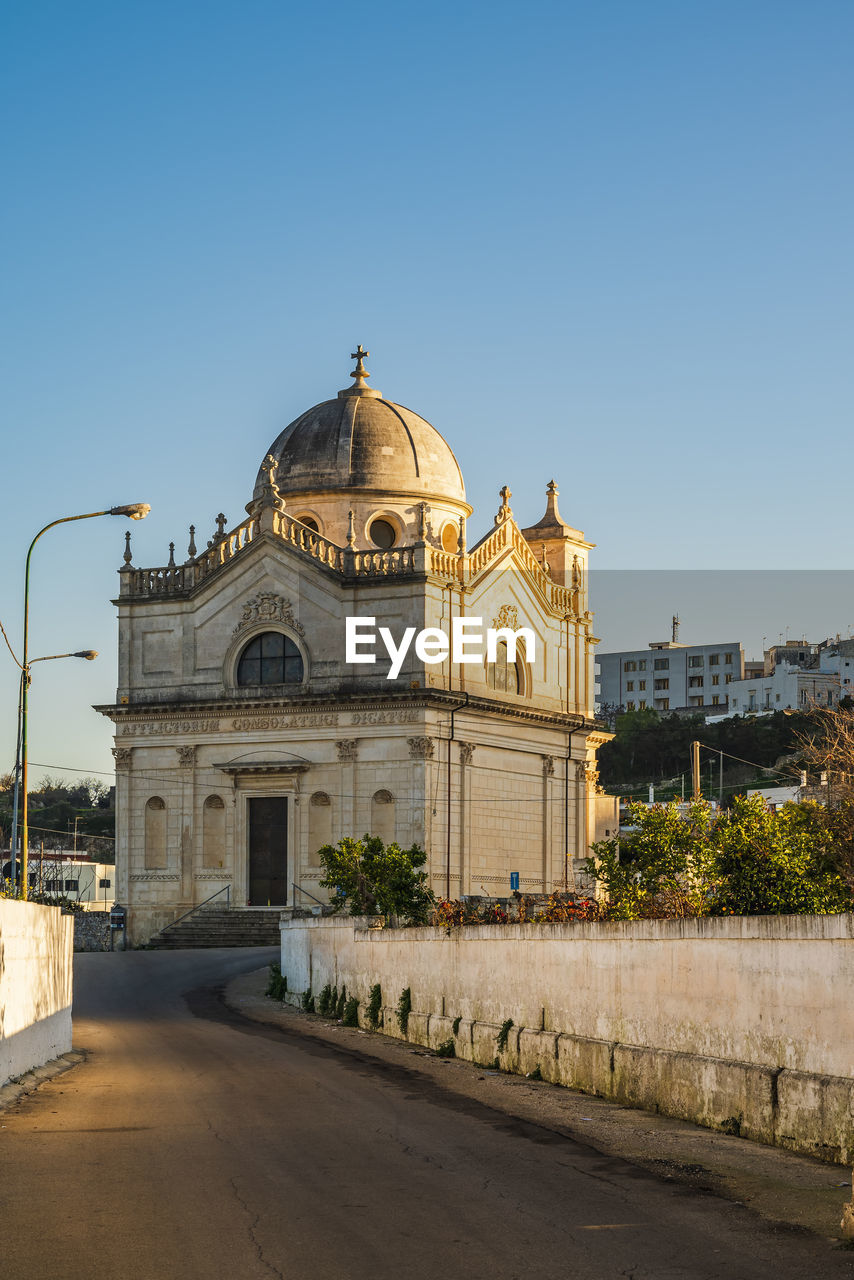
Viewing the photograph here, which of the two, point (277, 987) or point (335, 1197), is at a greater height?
point (335, 1197)

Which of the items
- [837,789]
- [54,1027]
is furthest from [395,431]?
[54,1027]

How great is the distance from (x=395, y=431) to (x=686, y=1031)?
167 ft

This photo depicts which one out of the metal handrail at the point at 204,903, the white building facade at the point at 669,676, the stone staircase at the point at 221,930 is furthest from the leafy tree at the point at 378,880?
the white building facade at the point at 669,676

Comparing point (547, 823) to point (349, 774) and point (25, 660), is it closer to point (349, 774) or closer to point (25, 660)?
point (349, 774)

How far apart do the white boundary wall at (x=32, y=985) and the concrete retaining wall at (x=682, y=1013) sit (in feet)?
16.3

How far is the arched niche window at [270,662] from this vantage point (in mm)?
57781

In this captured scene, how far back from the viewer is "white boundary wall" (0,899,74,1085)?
17266 mm

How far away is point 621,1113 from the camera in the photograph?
15.4 m

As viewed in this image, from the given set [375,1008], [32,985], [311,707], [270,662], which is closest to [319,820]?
[311,707]

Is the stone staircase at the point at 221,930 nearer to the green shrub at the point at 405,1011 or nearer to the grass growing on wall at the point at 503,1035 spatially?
the green shrub at the point at 405,1011

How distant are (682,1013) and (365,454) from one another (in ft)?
163

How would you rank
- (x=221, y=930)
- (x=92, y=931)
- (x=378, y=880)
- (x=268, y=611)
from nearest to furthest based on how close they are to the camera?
1. (x=378, y=880)
2. (x=221, y=930)
3. (x=268, y=611)
4. (x=92, y=931)

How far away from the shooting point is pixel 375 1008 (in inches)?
1059

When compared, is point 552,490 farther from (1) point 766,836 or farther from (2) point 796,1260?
(2) point 796,1260
